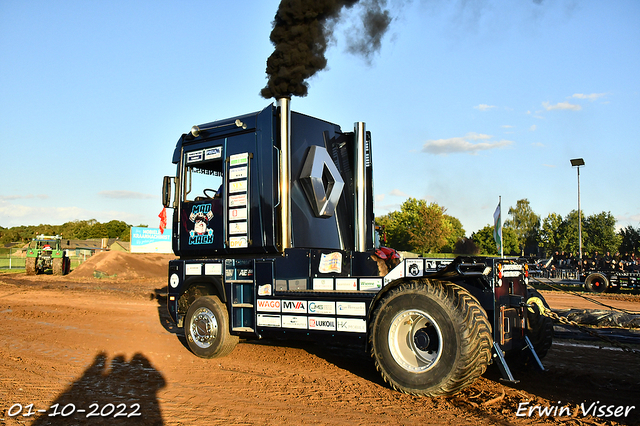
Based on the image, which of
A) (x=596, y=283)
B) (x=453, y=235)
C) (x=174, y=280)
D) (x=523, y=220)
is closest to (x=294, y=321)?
(x=174, y=280)

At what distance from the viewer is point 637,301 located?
17.8 m

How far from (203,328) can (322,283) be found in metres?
2.12

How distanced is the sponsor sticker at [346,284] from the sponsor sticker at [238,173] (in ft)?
7.20

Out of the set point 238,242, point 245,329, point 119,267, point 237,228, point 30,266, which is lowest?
point 119,267

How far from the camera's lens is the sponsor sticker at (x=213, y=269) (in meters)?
7.63

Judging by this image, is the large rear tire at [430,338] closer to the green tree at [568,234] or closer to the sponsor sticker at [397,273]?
the sponsor sticker at [397,273]

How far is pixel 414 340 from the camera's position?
541 centimetres

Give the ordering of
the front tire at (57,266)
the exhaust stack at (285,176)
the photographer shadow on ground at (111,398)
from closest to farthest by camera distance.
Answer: the photographer shadow on ground at (111,398)
the exhaust stack at (285,176)
the front tire at (57,266)

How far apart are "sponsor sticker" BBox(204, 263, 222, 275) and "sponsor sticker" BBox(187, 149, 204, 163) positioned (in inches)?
69.6

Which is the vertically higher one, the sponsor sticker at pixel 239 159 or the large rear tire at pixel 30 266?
the sponsor sticker at pixel 239 159

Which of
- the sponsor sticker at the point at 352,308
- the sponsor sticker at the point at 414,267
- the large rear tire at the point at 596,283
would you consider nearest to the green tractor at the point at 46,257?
the large rear tire at the point at 596,283

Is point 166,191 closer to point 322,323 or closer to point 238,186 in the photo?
point 238,186

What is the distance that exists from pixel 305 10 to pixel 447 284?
7.46 m

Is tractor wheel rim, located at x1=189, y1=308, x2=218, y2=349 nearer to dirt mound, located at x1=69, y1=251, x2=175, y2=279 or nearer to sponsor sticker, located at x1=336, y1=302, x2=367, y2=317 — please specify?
sponsor sticker, located at x1=336, y1=302, x2=367, y2=317
